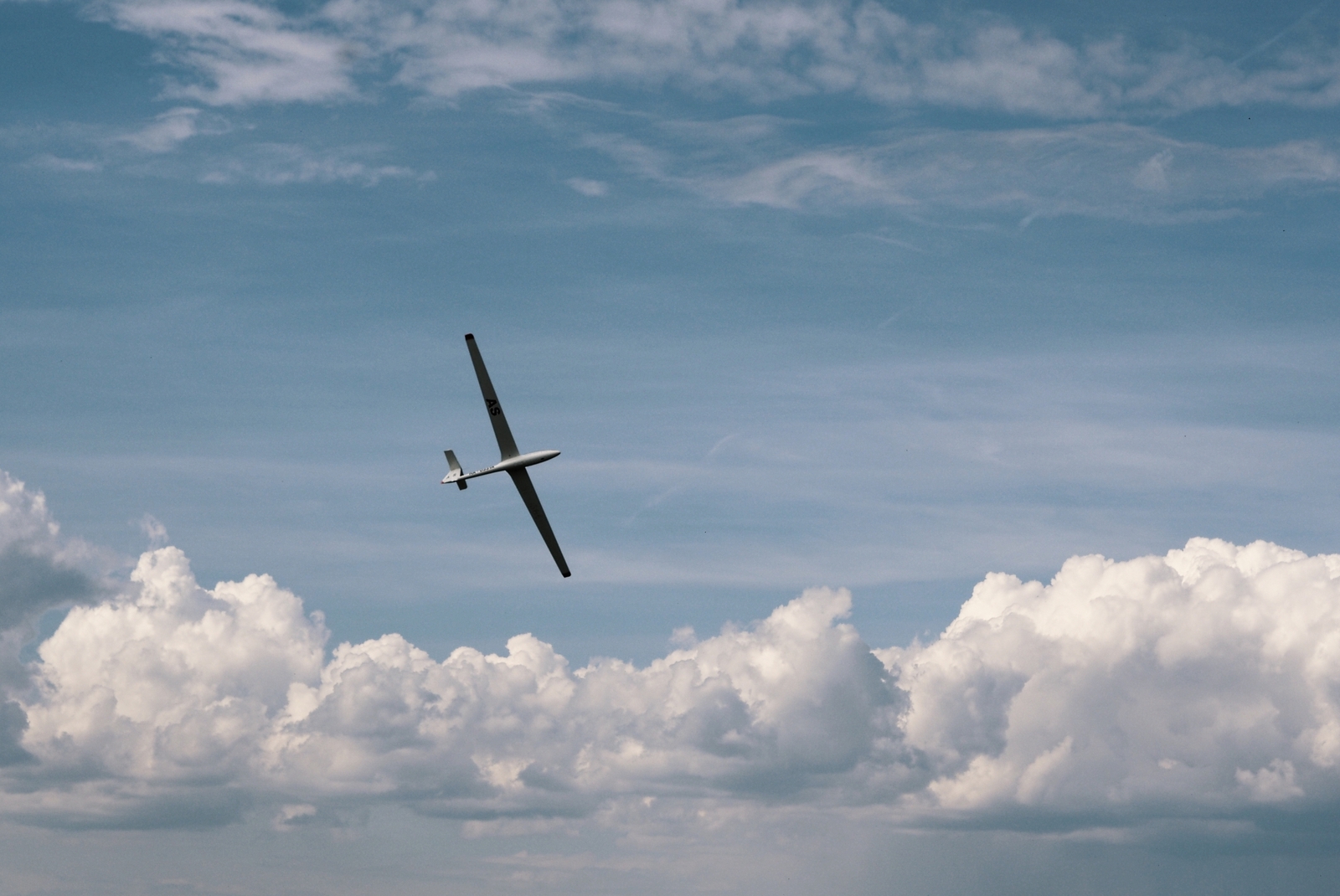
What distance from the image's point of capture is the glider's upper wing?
5719 inches

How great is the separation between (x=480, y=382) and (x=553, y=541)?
21.0m

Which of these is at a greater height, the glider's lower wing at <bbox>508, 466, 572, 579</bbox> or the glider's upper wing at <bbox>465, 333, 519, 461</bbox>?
the glider's upper wing at <bbox>465, 333, 519, 461</bbox>

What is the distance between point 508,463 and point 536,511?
8.04 m

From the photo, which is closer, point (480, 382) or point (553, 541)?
point (480, 382)

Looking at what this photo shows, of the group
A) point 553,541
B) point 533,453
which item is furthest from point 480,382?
point 553,541

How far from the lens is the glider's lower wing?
15388cm

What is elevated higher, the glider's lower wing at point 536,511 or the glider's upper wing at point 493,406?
the glider's upper wing at point 493,406

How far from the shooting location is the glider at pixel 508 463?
14712 centimetres

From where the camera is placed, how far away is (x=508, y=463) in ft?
500

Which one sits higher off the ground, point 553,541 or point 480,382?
point 480,382

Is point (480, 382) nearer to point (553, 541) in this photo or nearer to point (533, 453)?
point (533, 453)

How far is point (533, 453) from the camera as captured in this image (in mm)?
151375

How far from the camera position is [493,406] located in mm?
148875

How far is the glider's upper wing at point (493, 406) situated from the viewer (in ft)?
477
